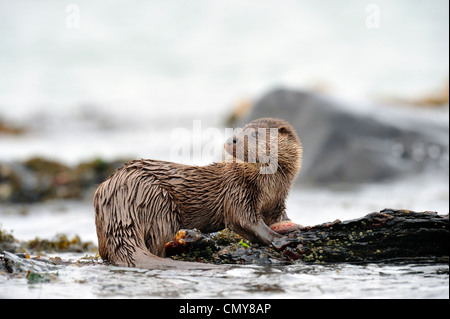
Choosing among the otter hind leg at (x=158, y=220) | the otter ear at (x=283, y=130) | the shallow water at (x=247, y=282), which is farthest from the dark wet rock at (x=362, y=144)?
the shallow water at (x=247, y=282)

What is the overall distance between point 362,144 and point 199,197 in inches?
383

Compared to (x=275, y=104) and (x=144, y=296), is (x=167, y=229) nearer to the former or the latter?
(x=144, y=296)

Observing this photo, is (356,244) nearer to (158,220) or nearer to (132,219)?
(158,220)

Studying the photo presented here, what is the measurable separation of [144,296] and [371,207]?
7.88 m

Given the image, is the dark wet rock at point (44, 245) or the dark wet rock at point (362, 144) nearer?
the dark wet rock at point (44, 245)

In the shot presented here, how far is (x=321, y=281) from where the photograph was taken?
424cm

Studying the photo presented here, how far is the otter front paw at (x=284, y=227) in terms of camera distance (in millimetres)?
5429

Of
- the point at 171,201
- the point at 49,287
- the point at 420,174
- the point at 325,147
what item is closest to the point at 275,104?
the point at 325,147

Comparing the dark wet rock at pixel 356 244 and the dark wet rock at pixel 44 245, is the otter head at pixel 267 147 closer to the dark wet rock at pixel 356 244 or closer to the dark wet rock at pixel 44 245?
the dark wet rock at pixel 356 244

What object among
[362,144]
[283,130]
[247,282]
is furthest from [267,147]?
[362,144]

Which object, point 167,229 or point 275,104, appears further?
point 275,104

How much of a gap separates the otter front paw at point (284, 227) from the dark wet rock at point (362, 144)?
8686 millimetres

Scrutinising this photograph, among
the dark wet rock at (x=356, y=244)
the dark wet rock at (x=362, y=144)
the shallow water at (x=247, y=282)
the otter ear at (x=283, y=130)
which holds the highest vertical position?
the dark wet rock at (x=362, y=144)

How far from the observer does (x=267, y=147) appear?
555cm
